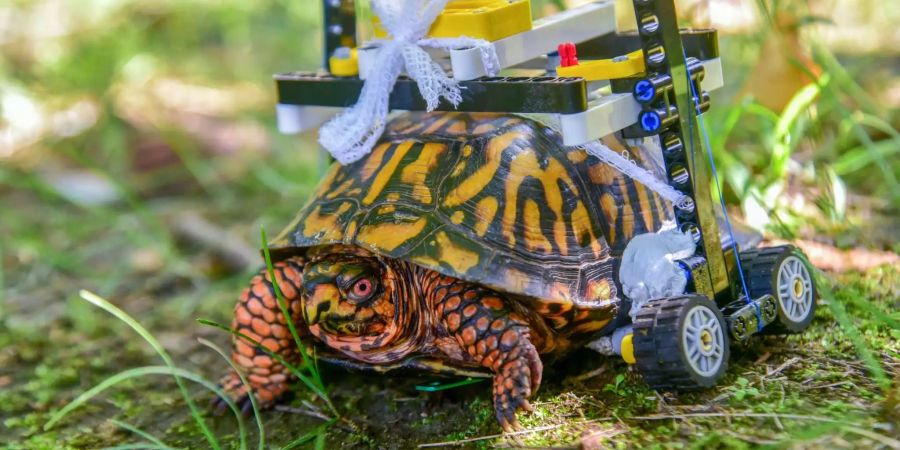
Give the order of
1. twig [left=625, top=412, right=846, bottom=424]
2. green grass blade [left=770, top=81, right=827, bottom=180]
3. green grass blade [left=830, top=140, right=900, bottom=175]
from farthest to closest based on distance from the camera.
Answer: green grass blade [left=830, top=140, right=900, bottom=175] → green grass blade [left=770, top=81, right=827, bottom=180] → twig [left=625, top=412, right=846, bottom=424]

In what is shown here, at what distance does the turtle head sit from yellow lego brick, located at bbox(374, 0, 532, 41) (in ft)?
1.75

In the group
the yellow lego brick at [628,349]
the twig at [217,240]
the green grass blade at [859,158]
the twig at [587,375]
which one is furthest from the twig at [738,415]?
the twig at [217,240]

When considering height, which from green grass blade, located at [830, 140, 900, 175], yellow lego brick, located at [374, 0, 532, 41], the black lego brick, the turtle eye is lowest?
the turtle eye

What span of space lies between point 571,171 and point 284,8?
15.5ft

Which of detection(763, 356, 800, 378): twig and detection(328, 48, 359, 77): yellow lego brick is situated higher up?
detection(328, 48, 359, 77): yellow lego brick

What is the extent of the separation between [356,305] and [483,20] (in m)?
0.67

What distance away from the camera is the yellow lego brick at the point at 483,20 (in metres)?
1.95

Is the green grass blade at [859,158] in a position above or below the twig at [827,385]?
above

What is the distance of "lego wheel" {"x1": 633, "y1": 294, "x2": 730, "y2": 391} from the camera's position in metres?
1.74

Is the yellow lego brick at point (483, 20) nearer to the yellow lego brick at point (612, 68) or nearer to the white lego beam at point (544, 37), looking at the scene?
the white lego beam at point (544, 37)

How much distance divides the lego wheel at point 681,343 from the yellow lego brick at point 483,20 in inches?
26.3

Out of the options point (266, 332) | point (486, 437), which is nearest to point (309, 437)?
point (266, 332)

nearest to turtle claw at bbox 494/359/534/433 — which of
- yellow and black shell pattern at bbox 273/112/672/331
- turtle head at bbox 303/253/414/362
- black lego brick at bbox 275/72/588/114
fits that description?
yellow and black shell pattern at bbox 273/112/672/331

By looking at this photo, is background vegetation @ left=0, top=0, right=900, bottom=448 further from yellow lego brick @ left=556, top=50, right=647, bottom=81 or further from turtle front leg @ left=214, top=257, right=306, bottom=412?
yellow lego brick @ left=556, top=50, right=647, bottom=81
